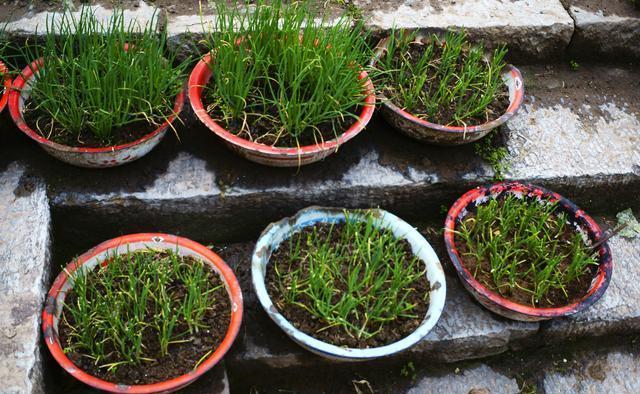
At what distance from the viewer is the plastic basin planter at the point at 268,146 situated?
218 cm

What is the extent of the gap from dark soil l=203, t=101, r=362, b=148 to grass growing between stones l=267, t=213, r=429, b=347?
1.06 ft

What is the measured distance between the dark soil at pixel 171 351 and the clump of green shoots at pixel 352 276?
0.23m

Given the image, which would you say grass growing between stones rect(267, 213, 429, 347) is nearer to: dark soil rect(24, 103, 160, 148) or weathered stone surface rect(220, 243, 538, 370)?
A: weathered stone surface rect(220, 243, 538, 370)

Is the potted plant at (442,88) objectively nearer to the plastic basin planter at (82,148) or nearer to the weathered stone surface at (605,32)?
the weathered stone surface at (605,32)

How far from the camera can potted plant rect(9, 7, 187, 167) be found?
2.13 metres

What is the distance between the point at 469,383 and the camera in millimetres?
2420

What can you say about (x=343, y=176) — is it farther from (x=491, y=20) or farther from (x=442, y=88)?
(x=491, y=20)

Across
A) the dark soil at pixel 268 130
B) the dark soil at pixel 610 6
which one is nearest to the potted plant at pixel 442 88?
the dark soil at pixel 268 130

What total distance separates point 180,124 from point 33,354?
3.34 feet

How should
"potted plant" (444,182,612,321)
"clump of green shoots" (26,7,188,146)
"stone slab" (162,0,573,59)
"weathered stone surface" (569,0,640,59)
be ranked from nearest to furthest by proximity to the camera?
"clump of green shoots" (26,7,188,146) → "potted plant" (444,182,612,321) → "stone slab" (162,0,573,59) → "weathered stone surface" (569,0,640,59)

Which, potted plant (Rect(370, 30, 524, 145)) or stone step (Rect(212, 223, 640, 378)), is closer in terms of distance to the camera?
stone step (Rect(212, 223, 640, 378))

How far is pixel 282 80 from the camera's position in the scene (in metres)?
2.27

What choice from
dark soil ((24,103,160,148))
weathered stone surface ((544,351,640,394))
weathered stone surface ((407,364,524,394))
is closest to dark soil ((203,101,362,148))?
dark soil ((24,103,160,148))

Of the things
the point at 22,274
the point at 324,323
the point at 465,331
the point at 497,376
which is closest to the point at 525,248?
the point at 465,331
